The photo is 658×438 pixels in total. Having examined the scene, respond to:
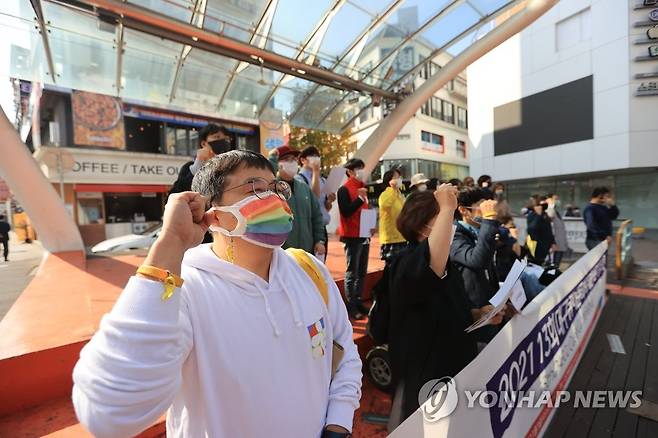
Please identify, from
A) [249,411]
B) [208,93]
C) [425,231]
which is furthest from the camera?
[208,93]

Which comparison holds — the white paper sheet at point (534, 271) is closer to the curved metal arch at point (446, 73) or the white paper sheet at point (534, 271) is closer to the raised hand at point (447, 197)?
the raised hand at point (447, 197)

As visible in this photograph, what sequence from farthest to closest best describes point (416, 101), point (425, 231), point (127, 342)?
point (416, 101), point (425, 231), point (127, 342)

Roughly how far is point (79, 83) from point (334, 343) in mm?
6970

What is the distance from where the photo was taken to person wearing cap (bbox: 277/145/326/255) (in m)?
3.00

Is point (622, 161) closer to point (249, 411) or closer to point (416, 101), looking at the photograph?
point (416, 101)

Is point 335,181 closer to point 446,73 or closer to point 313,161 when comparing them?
point 313,161

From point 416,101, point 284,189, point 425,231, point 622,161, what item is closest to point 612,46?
point 622,161

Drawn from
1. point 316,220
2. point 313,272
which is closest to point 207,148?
point 316,220

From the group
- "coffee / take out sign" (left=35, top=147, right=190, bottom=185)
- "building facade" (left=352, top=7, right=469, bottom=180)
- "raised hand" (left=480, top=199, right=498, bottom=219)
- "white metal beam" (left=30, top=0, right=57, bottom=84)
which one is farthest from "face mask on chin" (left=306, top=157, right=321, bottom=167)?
"building facade" (left=352, top=7, right=469, bottom=180)

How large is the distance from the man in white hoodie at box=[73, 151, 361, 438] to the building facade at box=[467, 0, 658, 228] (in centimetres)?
2195

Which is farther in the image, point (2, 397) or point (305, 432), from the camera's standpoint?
point (2, 397)

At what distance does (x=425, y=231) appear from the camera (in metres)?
2.26

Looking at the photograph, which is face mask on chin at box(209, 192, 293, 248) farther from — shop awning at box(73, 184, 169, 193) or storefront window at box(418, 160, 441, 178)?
storefront window at box(418, 160, 441, 178)

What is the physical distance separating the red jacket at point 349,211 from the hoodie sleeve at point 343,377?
2245mm
